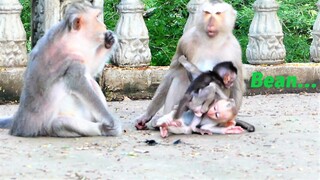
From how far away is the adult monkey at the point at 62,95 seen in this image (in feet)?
27.0

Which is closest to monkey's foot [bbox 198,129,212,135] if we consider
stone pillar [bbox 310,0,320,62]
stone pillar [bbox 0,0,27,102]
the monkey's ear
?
the monkey's ear

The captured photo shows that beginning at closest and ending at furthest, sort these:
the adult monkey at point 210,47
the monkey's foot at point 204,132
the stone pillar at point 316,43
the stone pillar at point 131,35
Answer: the monkey's foot at point 204,132, the adult monkey at point 210,47, the stone pillar at point 131,35, the stone pillar at point 316,43

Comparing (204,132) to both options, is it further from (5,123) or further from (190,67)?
(5,123)

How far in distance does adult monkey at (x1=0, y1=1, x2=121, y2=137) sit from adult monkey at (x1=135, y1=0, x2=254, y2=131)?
2.19 ft

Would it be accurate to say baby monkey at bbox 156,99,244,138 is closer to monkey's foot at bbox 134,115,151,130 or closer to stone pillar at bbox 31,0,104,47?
monkey's foot at bbox 134,115,151,130

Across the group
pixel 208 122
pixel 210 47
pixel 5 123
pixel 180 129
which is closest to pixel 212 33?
pixel 210 47

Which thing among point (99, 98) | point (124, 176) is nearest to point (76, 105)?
point (99, 98)

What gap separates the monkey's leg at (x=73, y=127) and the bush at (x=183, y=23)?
311 cm

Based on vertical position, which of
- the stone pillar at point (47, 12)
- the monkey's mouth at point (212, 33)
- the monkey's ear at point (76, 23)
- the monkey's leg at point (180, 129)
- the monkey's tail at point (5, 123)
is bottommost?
the monkey's tail at point (5, 123)

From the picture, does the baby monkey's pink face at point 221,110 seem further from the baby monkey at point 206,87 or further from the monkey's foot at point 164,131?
the monkey's foot at point 164,131

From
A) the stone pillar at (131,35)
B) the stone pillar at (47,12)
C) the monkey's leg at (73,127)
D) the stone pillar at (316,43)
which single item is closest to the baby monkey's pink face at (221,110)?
the monkey's leg at (73,127)

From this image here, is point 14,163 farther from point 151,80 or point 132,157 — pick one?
point 151,80

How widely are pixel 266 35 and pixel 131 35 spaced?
50.7 inches

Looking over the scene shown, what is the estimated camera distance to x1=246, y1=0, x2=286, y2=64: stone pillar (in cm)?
1045
